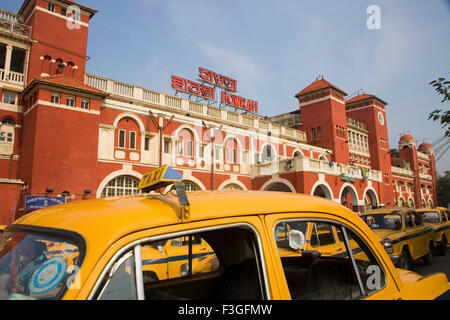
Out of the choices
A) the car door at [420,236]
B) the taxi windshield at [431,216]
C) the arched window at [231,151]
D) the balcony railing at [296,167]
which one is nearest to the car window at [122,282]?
the car door at [420,236]

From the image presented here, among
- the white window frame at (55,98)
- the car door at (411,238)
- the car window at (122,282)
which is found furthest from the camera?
the white window frame at (55,98)

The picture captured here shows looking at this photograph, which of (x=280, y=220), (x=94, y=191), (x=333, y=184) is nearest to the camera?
(x=280, y=220)

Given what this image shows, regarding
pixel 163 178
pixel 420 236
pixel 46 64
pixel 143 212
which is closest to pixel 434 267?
pixel 420 236

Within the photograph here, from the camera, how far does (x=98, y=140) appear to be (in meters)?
18.0

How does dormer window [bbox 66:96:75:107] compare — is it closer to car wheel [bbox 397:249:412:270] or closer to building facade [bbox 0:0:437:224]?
building facade [bbox 0:0:437:224]

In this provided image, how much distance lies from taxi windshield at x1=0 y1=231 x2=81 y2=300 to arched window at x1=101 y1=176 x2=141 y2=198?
57.8ft

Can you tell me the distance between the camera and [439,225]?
1141 cm

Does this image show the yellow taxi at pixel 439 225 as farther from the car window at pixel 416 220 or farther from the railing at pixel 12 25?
the railing at pixel 12 25

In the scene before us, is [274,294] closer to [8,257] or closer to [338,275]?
[338,275]

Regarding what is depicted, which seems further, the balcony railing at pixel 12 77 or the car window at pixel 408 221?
the balcony railing at pixel 12 77

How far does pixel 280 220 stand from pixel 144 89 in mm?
20889

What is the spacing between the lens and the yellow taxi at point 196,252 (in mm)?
1226

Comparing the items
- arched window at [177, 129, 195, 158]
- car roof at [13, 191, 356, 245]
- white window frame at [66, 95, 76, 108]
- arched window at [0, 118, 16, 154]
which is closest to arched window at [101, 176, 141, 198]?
arched window at [177, 129, 195, 158]

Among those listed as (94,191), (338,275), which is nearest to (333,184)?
(94,191)
